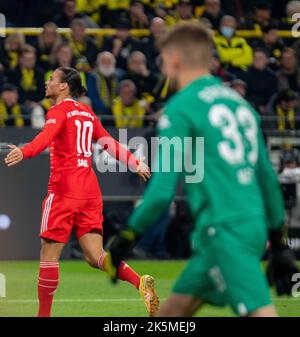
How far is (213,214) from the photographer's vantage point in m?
5.11

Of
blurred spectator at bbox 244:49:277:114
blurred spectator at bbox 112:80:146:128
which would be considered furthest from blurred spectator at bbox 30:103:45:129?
blurred spectator at bbox 244:49:277:114

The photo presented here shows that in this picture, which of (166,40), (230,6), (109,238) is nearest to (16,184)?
(109,238)

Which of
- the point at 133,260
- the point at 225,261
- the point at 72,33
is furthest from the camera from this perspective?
the point at 72,33

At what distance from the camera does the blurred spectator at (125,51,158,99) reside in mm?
16359

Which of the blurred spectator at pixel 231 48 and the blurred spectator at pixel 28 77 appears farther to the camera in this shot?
the blurred spectator at pixel 231 48

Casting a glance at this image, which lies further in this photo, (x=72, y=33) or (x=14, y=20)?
(x=14, y=20)

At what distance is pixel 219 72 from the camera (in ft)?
55.5

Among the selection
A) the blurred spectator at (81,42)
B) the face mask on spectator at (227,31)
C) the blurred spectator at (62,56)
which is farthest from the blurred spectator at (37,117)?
the face mask on spectator at (227,31)

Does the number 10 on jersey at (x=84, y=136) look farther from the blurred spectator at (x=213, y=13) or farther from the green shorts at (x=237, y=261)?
the blurred spectator at (x=213, y=13)

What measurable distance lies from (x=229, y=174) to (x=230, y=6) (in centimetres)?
1422

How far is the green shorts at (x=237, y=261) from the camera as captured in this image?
5.02 m

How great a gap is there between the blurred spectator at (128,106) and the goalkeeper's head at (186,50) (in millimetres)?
10244

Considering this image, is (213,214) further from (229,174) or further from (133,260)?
(133,260)

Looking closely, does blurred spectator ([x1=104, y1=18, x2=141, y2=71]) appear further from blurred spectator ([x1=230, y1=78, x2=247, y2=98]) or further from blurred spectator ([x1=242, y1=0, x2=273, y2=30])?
blurred spectator ([x1=242, y1=0, x2=273, y2=30])
